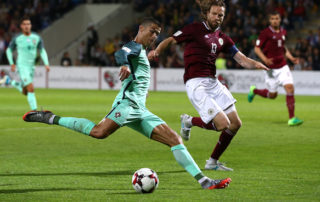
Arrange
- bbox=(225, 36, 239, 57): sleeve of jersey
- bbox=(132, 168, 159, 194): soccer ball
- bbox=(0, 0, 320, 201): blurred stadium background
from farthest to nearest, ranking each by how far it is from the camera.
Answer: bbox=(225, 36, 239, 57): sleeve of jersey → bbox=(0, 0, 320, 201): blurred stadium background → bbox=(132, 168, 159, 194): soccer ball

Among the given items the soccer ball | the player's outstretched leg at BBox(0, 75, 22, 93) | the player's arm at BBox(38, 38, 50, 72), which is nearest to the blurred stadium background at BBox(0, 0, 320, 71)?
the player's outstretched leg at BBox(0, 75, 22, 93)

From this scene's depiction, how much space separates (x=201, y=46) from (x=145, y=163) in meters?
1.84

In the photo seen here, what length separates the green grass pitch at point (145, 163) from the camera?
7.10 metres

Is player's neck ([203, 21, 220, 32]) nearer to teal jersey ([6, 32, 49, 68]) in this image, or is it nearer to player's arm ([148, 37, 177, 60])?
player's arm ([148, 37, 177, 60])

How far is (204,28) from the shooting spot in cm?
884

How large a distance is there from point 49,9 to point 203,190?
34.2 m

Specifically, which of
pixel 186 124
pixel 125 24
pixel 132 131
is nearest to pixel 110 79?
pixel 125 24

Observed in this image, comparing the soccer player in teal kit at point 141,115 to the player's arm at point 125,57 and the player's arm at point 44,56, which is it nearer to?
the player's arm at point 125,57

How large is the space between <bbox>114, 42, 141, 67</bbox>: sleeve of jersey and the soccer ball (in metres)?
1.17

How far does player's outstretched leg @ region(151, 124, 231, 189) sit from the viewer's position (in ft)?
23.6

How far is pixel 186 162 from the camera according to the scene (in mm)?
7219

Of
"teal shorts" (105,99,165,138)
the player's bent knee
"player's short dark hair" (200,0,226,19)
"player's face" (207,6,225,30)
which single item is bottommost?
the player's bent knee

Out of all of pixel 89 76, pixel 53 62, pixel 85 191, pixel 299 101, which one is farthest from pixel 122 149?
pixel 53 62

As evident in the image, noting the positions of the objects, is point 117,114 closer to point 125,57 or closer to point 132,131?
point 125,57
